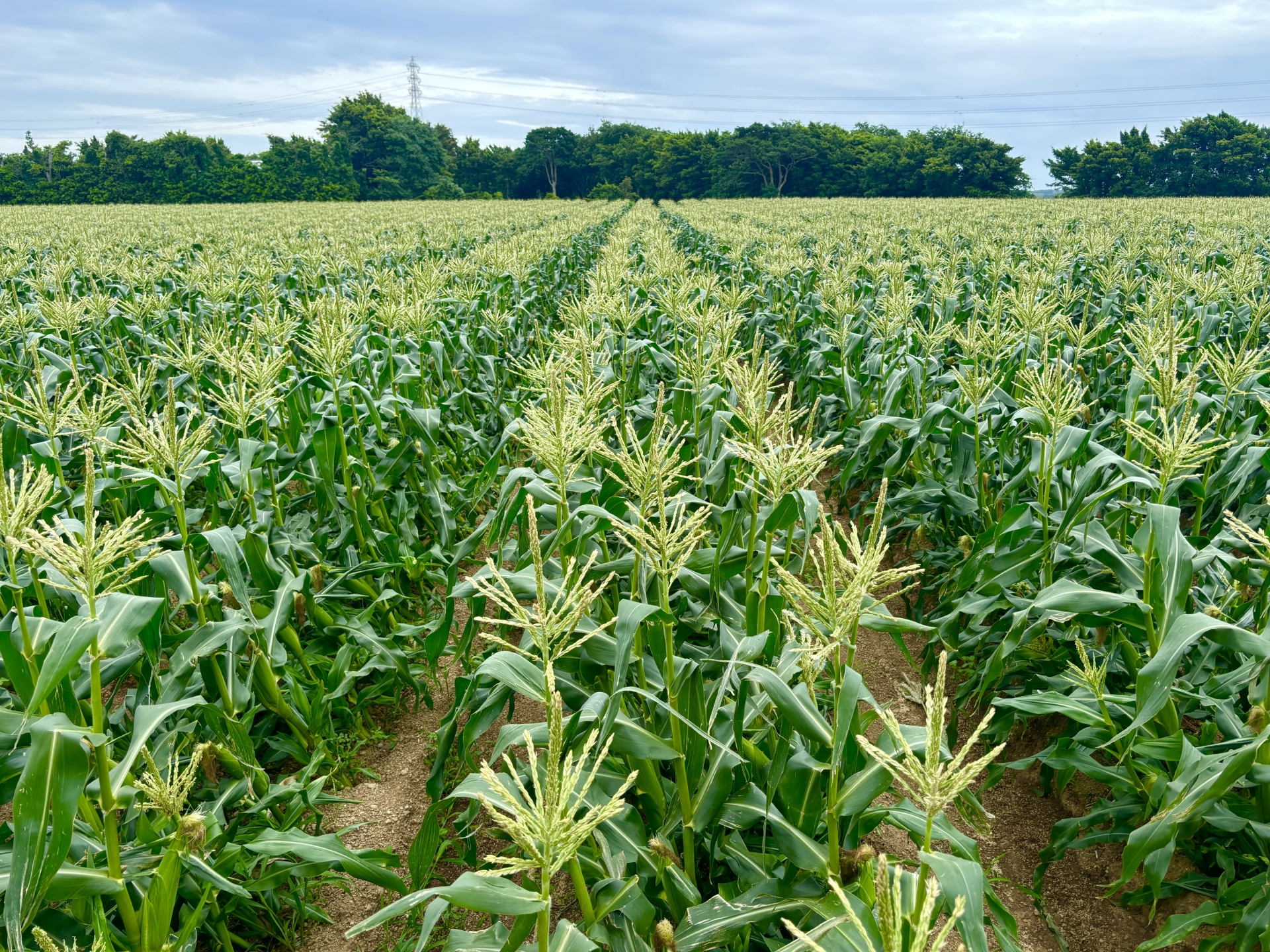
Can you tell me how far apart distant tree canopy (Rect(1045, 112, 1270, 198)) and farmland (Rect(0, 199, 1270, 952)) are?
2729 inches

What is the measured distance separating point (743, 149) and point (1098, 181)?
3039cm

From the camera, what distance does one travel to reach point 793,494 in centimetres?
262

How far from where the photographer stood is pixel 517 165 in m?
87.8

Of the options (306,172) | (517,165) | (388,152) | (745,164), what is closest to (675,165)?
A: (745,164)

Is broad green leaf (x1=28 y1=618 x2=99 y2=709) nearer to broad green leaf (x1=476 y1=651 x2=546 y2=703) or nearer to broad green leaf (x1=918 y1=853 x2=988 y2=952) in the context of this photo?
broad green leaf (x1=476 y1=651 x2=546 y2=703)

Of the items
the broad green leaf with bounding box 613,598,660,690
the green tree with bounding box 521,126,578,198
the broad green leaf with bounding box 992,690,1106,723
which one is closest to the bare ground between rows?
the broad green leaf with bounding box 992,690,1106,723

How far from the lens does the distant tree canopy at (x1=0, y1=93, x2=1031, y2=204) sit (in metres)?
62.6

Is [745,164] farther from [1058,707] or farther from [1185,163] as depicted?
[1058,707]

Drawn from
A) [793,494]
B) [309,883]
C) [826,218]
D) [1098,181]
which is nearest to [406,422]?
[309,883]

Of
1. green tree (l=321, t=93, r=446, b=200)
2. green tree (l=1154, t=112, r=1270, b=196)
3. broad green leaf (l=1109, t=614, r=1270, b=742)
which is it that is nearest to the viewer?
broad green leaf (l=1109, t=614, r=1270, b=742)

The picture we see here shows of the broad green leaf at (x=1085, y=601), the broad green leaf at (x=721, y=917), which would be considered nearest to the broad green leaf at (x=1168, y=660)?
the broad green leaf at (x=1085, y=601)

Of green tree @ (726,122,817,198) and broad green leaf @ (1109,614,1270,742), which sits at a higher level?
green tree @ (726,122,817,198)

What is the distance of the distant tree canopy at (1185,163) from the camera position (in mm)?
60031

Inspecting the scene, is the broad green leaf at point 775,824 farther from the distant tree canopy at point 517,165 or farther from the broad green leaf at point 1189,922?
the distant tree canopy at point 517,165
